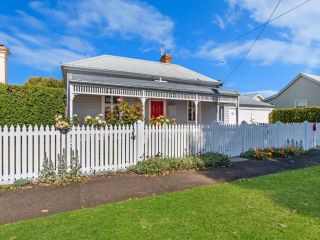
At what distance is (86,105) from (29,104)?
3606mm

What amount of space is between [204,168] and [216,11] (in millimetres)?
10783

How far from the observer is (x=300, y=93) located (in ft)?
87.7

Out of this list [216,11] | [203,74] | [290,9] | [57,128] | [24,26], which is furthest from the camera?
[203,74]

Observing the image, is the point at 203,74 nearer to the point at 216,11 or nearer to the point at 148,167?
the point at 216,11

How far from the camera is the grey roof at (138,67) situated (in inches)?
671

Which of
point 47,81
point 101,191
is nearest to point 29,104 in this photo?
point 101,191

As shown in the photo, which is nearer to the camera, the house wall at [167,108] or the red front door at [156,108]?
the house wall at [167,108]

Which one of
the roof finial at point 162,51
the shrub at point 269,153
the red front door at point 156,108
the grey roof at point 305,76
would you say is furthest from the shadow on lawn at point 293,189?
the grey roof at point 305,76

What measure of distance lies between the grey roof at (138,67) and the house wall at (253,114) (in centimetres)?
599

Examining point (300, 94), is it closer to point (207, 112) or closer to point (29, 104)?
point (207, 112)

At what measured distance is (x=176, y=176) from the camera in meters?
7.37

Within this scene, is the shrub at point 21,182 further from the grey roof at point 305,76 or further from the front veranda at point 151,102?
the grey roof at point 305,76

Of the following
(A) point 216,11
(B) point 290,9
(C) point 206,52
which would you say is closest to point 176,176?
(B) point 290,9

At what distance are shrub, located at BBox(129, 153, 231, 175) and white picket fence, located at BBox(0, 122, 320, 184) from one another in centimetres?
46
